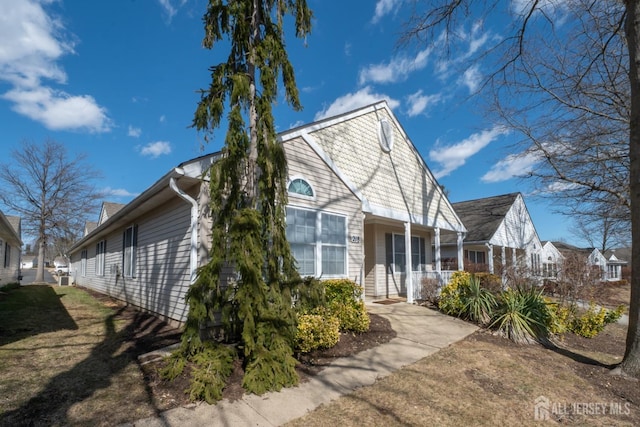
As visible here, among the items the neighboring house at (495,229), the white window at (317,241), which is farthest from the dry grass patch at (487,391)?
the neighboring house at (495,229)

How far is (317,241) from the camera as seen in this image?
27.8 feet

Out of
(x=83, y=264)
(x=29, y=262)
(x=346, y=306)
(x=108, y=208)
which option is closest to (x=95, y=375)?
(x=346, y=306)

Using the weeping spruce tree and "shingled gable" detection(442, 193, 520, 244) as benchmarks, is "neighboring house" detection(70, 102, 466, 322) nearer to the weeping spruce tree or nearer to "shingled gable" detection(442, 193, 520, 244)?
the weeping spruce tree

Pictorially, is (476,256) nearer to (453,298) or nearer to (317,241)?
(453,298)

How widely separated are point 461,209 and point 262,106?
70.7ft

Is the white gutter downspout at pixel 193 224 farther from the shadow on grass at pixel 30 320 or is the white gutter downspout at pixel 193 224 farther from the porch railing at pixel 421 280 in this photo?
the porch railing at pixel 421 280

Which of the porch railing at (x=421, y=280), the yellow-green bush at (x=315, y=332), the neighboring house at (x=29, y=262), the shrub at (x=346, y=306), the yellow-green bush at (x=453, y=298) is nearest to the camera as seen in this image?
the yellow-green bush at (x=315, y=332)

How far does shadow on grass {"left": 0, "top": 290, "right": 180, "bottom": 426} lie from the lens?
3.62m

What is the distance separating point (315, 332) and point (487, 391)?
2.56m

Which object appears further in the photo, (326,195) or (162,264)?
(326,195)

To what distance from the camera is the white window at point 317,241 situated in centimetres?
802

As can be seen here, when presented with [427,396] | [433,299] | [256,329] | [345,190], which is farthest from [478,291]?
[256,329]

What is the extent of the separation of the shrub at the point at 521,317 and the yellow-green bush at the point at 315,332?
4.13 m

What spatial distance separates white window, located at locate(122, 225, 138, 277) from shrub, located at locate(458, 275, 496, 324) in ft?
31.0
